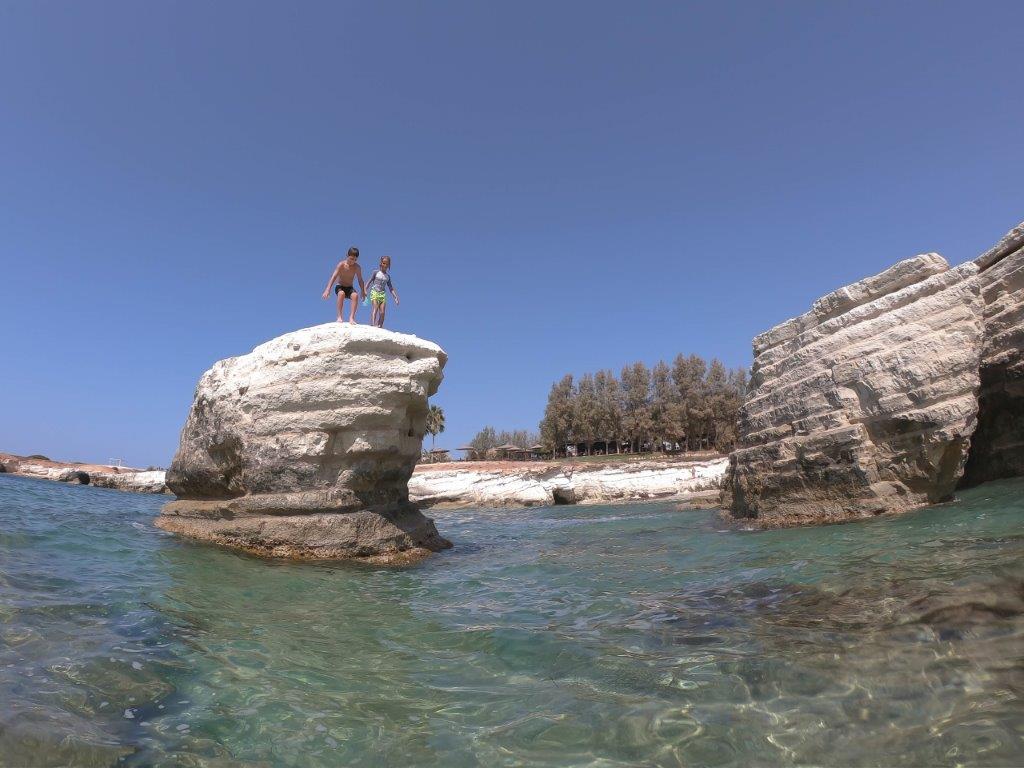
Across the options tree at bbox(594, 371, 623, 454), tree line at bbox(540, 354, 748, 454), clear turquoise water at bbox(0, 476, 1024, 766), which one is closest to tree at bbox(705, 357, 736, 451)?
tree line at bbox(540, 354, 748, 454)

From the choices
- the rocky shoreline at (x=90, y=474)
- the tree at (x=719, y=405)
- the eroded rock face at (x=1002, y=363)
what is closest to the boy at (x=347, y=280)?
the eroded rock face at (x=1002, y=363)

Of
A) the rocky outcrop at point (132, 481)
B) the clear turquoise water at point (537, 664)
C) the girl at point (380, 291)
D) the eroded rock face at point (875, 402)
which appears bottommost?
the clear turquoise water at point (537, 664)

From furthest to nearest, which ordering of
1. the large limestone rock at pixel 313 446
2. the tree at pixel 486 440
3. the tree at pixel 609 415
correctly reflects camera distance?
the tree at pixel 486 440, the tree at pixel 609 415, the large limestone rock at pixel 313 446

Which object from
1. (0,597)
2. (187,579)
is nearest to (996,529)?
(187,579)

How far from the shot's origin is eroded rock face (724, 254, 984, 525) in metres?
9.14

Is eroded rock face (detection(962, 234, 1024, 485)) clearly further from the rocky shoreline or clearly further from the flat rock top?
the rocky shoreline

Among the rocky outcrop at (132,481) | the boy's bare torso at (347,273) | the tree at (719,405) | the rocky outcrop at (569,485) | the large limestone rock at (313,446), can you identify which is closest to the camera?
the large limestone rock at (313,446)

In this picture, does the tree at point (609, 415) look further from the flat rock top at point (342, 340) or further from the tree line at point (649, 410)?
the flat rock top at point (342, 340)

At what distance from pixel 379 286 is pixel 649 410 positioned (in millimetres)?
51595

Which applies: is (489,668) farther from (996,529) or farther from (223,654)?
(996,529)

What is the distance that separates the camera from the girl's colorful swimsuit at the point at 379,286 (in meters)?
11.7

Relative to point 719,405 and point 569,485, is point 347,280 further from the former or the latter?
point 719,405

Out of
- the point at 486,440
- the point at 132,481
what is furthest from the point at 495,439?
the point at 132,481

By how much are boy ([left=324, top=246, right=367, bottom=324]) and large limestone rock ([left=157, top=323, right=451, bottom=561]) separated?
61.6 inches
